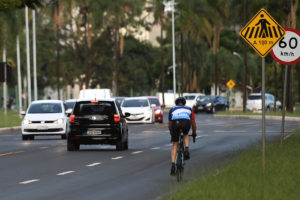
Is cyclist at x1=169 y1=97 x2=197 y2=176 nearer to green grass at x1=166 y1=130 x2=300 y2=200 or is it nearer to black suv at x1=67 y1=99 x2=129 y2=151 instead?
green grass at x1=166 y1=130 x2=300 y2=200

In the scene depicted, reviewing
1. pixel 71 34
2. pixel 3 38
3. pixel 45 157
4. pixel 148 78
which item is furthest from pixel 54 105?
pixel 148 78

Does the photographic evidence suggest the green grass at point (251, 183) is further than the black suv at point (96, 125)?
No

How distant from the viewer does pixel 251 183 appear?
15414 mm

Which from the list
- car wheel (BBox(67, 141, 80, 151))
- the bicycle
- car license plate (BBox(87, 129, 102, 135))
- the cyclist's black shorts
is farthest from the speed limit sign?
car wheel (BBox(67, 141, 80, 151))

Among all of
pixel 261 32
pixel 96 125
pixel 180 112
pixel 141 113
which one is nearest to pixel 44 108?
pixel 96 125

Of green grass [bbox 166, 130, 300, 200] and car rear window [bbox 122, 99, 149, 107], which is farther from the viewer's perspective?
car rear window [bbox 122, 99, 149, 107]

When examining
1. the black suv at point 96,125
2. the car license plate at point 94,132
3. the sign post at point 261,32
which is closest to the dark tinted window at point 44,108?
the black suv at point 96,125

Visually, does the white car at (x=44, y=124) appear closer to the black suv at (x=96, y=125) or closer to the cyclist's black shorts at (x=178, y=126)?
the black suv at (x=96, y=125)

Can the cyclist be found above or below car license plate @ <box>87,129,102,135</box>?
above

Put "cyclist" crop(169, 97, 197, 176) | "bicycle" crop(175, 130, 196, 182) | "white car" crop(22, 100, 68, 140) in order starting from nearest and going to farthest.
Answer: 1. "bicycle" crop(175, 130, 196, 182)
2. "cyclist" crop(169, 97, 197, 176)
3. "white car" crop(22, 100, 68, 140)

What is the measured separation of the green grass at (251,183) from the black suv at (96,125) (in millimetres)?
8965

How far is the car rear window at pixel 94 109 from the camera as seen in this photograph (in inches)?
1172

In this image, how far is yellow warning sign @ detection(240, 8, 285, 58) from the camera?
18141 mm

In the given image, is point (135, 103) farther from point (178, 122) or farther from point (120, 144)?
point (178, 122)
